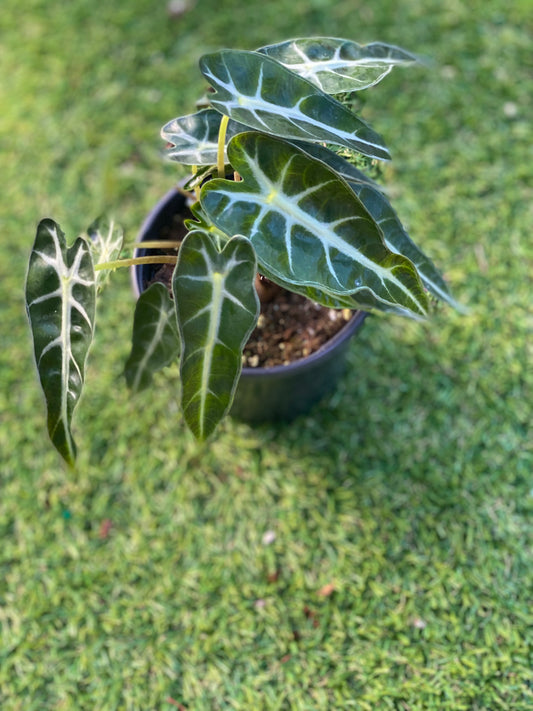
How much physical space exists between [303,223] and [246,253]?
0.11m

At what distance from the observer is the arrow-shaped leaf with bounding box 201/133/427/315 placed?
2.89ft

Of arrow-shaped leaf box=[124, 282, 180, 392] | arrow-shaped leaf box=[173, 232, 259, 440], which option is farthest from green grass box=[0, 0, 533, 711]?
arrow-shaped leaf box=[173, 232, 259, 440]

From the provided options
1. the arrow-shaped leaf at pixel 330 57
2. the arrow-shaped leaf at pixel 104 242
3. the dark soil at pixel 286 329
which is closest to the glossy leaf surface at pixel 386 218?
the arrow-shaped leaf at pixel 330 57

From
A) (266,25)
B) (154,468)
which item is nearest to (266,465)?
(154,468)

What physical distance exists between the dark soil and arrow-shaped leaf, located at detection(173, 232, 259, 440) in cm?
39

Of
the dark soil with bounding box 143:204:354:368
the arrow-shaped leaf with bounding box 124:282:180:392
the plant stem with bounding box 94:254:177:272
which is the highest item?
the plant stem with bounding box 94:254:177:272

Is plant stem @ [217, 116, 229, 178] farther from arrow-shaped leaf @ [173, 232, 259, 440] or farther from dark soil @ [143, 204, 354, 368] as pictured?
Result: dark soil @ [143, 204, 354, 368]

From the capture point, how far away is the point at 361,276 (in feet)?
2.91

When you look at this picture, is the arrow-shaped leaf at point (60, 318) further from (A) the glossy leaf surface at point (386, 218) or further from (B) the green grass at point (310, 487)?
(B) the green grass at point (310, 487)

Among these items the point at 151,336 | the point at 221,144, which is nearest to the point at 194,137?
the point at 221,144

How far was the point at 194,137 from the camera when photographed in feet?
3.41

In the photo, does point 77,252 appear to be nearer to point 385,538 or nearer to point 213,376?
point 213,376

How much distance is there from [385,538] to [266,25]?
1576mm

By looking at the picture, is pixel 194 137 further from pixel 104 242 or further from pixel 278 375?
pixel 278 375
